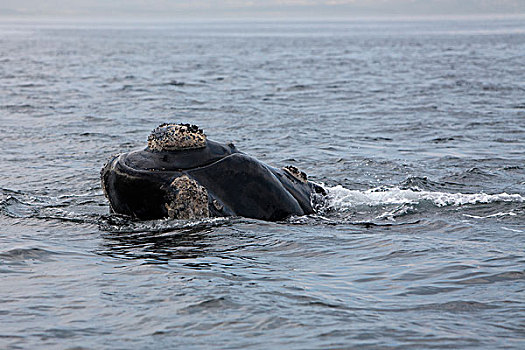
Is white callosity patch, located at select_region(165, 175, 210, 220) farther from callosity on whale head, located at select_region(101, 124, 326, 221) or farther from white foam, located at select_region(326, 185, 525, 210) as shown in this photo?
white foam, located at select_region(326, 185, 525, 210)

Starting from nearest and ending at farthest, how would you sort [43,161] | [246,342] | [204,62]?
1. [246,342]
2. [43,161]
3. [204,62]

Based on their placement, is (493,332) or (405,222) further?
(405,222)

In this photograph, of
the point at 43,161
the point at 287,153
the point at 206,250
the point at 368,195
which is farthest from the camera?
the point at 287,153

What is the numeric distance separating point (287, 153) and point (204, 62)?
23463 millimetres

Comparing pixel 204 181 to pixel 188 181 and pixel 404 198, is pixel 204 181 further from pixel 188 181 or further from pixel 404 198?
pixel 404 198

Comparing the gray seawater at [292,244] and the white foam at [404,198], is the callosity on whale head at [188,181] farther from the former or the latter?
the white foam at [404,198]

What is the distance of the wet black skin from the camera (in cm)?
708

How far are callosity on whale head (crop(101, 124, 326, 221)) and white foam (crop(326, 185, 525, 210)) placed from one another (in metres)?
1.35

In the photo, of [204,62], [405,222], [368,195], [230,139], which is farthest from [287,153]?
[204,62]

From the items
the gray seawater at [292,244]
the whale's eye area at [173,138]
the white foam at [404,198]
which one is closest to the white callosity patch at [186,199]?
the gray seawater at [292,244]

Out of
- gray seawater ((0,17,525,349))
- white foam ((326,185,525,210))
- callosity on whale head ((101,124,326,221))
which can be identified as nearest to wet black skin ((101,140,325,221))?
callosity on whale head ((101,124,326,221))

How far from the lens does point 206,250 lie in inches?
264

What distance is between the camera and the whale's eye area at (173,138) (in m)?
7.17

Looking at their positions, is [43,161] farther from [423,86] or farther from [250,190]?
[423,86]
